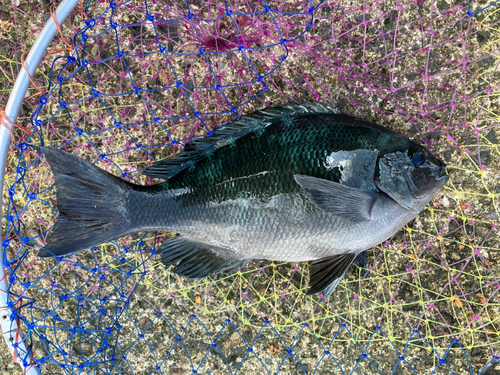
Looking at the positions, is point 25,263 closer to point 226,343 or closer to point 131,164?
point 131,164

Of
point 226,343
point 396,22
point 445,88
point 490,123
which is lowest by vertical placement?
point 226,343

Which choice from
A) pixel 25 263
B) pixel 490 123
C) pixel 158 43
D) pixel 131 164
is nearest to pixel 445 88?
pixel 490 123

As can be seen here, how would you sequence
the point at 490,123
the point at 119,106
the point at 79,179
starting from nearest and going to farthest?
the point at 79,179, the point at 490,123, the point at 119,106

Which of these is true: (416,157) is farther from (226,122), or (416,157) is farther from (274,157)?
(226,122)

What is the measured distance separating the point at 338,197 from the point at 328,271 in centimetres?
40

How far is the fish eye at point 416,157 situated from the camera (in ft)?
4.75

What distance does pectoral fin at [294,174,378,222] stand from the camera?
138 cm

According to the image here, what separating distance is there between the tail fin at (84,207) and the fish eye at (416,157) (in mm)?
1241

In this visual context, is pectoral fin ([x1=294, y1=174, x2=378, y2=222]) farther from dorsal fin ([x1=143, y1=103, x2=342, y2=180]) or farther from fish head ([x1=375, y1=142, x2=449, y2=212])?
dorsal fin ([x1=143, y1=103, x2=342, y2=180])

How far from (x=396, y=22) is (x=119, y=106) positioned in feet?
5.05

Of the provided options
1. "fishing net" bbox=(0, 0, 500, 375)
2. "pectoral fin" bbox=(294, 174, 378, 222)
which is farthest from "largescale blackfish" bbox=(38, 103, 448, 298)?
"fishing net" bbox=(0, 0, 500, 375)

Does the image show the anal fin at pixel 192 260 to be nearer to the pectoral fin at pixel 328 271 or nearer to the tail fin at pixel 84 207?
the tail fin at pixel 84 207

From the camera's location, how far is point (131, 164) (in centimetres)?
189

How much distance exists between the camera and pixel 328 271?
1577 mm
